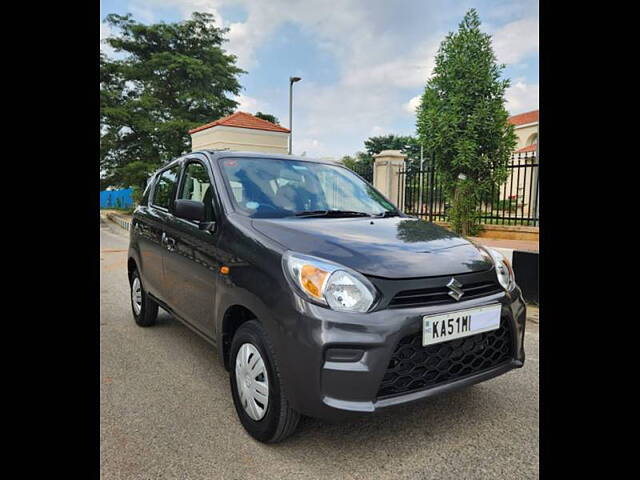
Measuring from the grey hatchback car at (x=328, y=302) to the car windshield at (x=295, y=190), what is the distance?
14 mm

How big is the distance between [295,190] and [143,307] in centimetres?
238

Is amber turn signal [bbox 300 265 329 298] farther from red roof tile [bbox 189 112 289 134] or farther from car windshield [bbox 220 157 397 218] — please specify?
red roof tile [bbox 189 112 289 134]

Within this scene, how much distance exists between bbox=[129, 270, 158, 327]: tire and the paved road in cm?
108

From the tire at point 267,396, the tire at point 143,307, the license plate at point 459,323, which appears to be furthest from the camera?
the tire at point 143,307

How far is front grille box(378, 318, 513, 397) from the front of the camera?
2.09 meters

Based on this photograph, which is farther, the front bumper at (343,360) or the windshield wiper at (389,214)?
the windshield wiper at (389,214)

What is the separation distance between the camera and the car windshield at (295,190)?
2.98 metres

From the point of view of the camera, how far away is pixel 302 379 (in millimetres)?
2053

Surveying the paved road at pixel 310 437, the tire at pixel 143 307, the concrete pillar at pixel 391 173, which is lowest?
the paved road at pixel 310 437

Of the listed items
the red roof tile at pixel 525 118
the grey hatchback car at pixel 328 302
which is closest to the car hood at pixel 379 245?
the grey hatchback car at pixel 328 302

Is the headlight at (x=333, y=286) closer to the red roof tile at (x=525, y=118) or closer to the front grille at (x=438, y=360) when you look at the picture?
the front grille at (x=438, y=360)
